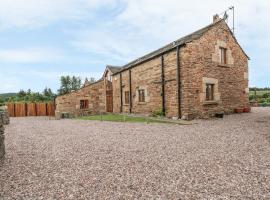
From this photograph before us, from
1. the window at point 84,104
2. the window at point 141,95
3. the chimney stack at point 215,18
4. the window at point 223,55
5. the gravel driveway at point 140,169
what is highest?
the chimney stack at point 215,18

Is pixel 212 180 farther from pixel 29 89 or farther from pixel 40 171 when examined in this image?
pixel 29 89

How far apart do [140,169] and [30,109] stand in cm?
2532

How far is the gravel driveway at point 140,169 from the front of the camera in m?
3.79

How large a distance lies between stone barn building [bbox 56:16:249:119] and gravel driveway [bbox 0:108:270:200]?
684 cm

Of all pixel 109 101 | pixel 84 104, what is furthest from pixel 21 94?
pixel 109 101

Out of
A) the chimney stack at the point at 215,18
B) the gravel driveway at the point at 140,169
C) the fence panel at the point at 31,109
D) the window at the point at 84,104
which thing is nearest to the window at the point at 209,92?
the chimney stack at the point at 215,18

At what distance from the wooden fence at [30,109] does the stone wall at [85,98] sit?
4.20m

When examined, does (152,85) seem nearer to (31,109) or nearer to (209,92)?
(209,92)

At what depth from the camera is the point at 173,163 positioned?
5.34m

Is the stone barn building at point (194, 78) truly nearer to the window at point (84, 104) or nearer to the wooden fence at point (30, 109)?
the window at point (84, 104)

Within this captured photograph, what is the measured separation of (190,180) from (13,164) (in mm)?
4084

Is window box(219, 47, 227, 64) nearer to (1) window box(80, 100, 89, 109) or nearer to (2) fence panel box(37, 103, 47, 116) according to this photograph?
(1) window box(80, 100, 89, 109)

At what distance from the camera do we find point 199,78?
1473cm

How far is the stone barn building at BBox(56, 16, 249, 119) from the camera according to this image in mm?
14344
